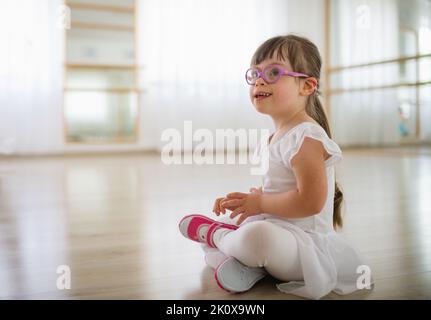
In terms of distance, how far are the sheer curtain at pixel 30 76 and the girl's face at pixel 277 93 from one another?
105 inches

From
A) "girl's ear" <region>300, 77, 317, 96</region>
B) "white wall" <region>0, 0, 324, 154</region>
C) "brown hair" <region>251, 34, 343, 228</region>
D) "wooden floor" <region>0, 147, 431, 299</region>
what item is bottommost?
"wooden floor" <region>0, 147, 431, 299</region>

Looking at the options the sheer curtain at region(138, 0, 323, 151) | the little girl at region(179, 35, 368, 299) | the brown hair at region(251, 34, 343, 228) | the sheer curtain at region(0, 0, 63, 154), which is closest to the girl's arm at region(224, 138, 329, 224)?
the little girl at region(179, 35, 368, 299)

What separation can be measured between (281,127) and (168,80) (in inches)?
108

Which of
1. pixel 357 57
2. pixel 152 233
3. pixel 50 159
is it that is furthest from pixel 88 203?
pixel 357 57

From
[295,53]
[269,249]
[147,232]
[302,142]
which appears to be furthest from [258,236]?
[147,232]

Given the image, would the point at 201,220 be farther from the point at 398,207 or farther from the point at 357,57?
the point at 357,57

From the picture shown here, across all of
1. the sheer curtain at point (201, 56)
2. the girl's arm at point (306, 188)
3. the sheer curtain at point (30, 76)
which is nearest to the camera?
the girl's arm at point (306, 188)

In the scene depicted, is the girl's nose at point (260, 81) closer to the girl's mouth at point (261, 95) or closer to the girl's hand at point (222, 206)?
the girl's mouth at point (261, 95)

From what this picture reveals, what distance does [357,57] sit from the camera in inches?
146

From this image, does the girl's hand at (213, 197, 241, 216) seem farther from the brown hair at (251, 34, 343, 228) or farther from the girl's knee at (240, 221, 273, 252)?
Answer: the brown hair at (251, 34, 343, 228)

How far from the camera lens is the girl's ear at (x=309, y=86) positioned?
709 mm

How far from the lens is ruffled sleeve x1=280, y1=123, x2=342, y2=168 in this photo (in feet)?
2.18

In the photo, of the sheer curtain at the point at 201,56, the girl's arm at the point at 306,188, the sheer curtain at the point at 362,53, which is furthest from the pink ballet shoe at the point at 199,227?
the sheer curtain at the point at 362,53

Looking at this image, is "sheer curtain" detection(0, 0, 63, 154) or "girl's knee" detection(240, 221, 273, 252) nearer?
"girl's knee" detection(240, 221, 273, 252)
